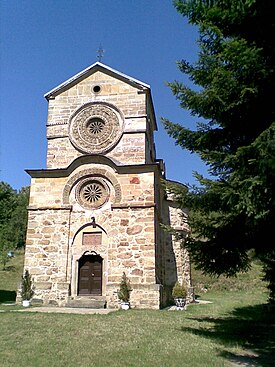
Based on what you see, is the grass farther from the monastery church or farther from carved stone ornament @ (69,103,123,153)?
carved stone ornament @ (69,103,123,153)

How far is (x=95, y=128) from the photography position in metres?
17.0

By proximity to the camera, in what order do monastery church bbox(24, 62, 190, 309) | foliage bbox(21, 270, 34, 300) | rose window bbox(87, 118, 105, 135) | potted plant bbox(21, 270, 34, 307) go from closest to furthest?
potted plant bbox(21, 270, 34, 307)
foliage bbox(21, 270, 34, 300)
monastery church bbox(24, 62, 190, 309)
rose window bbox(87, 118, 105, 135)

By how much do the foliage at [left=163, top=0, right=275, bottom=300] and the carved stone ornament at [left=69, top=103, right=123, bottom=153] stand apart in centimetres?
924

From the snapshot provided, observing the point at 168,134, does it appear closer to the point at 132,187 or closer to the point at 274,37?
the point at 274,37

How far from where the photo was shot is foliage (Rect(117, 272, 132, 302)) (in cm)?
1322

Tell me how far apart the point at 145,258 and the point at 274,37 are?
971cm

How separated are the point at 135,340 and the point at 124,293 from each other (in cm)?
636

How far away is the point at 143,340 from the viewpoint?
7.04 metres

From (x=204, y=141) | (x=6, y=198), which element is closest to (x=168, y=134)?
(x=204, y=141)

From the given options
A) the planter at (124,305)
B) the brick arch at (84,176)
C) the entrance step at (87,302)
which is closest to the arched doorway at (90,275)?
the entrance step at (87,302)

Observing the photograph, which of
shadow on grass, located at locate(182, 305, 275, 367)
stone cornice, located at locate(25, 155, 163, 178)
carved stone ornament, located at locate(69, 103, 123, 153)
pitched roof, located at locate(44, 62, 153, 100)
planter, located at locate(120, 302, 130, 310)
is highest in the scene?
pitched roof, located at locate(44, 62, 153, 100)

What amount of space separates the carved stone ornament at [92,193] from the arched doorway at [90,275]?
A: 215cm

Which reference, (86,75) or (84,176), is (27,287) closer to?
(84,176)

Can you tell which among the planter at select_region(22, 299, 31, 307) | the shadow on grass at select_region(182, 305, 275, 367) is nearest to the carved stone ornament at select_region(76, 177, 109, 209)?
the planter at select_region(22, 299, 31, 307)
